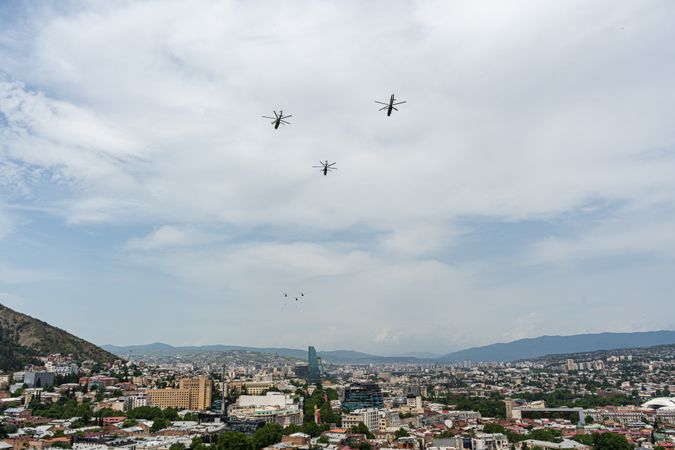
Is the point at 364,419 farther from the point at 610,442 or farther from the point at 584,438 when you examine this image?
the point at 610,442

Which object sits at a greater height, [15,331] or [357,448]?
[15,331]

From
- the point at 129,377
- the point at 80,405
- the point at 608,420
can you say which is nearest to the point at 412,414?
the point at 608,420

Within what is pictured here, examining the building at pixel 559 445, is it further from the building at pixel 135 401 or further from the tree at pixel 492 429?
the building at pixel 135 401

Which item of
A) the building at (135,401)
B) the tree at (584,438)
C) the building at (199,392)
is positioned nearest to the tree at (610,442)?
the tree at (584,438)

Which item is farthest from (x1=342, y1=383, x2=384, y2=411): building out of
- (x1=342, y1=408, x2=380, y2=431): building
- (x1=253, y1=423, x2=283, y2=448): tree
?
(x1=253, y1=423, x2=283, y2=448): tree

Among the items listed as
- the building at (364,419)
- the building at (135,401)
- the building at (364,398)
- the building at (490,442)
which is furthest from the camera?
the building at (364,398)

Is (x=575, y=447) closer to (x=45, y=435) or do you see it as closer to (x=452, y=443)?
(x=452, y=443)
